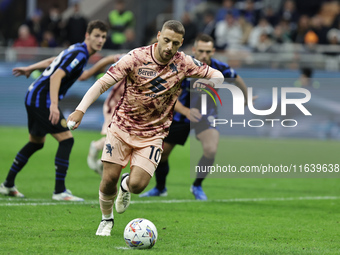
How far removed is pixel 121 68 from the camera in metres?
6.18

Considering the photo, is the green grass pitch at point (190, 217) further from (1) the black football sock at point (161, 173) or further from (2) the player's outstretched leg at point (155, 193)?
(1) the black football sock at point (161, 173)

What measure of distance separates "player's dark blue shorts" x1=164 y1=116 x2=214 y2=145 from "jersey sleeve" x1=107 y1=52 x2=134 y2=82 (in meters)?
3.30

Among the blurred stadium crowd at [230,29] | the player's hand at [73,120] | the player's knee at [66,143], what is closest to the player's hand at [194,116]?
the player's knee at [66,143]

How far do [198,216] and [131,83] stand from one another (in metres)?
2.28

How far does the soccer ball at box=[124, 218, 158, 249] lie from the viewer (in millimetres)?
5809

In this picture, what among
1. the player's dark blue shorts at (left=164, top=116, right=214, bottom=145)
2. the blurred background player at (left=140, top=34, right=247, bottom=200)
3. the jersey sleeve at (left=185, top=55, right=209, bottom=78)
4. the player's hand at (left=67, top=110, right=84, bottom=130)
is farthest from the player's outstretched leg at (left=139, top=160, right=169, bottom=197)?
the player's hand at (left=67, top=110, right=84, bottom=130)

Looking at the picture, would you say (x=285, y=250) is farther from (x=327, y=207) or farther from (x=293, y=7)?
(x=293, y=7)

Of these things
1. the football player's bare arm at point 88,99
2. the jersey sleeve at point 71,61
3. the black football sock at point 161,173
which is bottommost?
the black football sock at point 161,173

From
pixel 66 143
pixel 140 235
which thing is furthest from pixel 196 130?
pixel 140 235

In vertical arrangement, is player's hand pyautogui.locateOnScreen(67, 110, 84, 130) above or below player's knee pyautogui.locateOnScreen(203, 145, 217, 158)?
above

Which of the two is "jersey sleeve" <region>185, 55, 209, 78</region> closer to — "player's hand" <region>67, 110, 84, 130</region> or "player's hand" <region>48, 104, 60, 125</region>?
"player's hand" <region>67, 110, 84, 130</region>

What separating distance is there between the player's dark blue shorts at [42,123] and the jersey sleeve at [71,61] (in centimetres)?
61

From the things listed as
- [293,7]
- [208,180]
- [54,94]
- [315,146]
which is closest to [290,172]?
[208,180]

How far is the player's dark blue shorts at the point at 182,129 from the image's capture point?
947 centimetres
